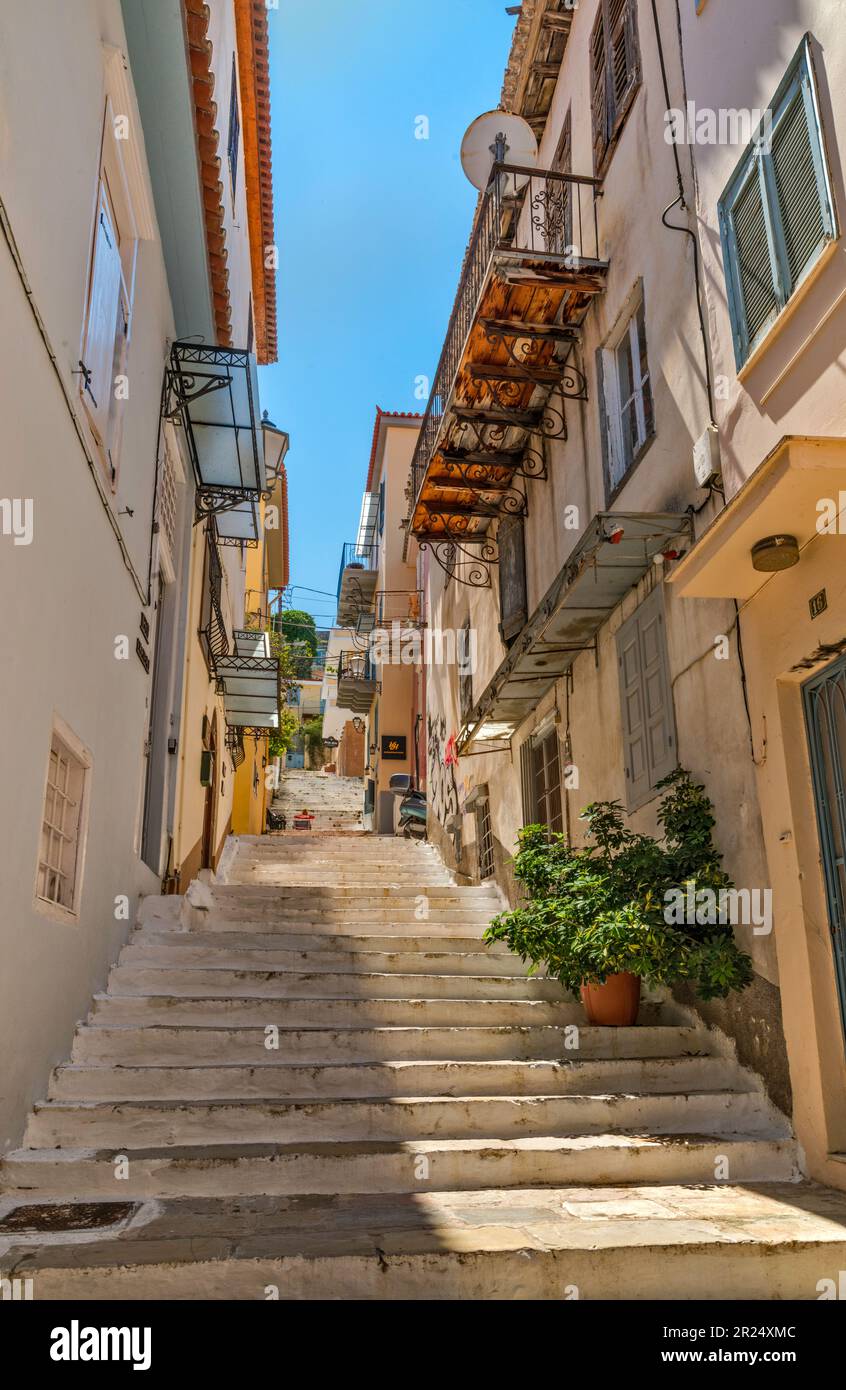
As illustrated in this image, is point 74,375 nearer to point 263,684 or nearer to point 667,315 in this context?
point 667,315

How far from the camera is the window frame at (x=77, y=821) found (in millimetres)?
5559

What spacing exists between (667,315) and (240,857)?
30.7 ft

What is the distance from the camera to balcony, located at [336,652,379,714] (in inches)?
1070

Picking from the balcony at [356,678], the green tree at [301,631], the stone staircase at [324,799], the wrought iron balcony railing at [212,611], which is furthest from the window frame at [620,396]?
the green tree at [301,631]

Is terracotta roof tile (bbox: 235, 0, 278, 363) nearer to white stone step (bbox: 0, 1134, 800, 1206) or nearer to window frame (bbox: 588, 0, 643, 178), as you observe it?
window frame (bbox: 588, 0, 643, 178)

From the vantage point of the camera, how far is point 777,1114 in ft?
18.1

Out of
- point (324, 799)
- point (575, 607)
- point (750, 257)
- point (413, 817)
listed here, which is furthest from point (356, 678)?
point (750, 257)

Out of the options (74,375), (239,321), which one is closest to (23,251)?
(74,375)

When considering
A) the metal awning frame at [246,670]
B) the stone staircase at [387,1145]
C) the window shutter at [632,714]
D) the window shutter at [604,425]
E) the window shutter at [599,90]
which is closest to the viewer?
the stone staircase at [387,1145]

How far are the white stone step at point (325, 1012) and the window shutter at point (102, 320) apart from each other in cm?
367

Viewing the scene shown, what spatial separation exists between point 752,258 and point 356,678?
21.8m

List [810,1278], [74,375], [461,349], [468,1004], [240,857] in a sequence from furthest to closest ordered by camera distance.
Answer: [240,857], [461,349], [468,1004], [74,375], [810,1278]

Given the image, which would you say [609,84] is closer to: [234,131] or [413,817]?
[234,131]

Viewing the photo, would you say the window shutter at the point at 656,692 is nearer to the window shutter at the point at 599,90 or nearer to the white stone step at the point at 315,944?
the white stone step at the point at 315,944
